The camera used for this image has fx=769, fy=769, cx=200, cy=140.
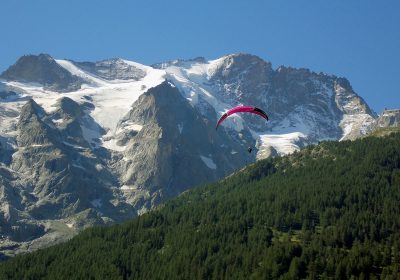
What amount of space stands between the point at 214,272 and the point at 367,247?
39.3 meters

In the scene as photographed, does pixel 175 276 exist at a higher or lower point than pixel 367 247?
lower

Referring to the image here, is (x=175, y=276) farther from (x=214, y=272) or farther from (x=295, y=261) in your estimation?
(x=295, y=261)

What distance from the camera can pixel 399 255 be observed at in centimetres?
18725

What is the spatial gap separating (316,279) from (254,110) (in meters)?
47.2

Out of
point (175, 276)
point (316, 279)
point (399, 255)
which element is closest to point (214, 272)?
point (175, 276)


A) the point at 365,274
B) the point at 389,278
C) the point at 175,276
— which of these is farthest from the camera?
the point at 175,276

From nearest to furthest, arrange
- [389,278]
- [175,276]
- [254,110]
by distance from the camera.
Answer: [254,110] → [389,278] → [175,276]

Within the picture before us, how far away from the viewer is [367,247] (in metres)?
195

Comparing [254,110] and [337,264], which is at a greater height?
[254,110]

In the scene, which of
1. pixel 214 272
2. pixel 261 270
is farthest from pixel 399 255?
pixel 214 272

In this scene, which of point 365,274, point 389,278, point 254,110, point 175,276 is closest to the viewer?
point 254,110

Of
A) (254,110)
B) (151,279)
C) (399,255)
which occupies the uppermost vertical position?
(254,110)

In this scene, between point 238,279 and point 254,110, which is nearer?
point 254,110

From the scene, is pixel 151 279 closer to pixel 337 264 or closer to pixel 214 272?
pixel 214 272
